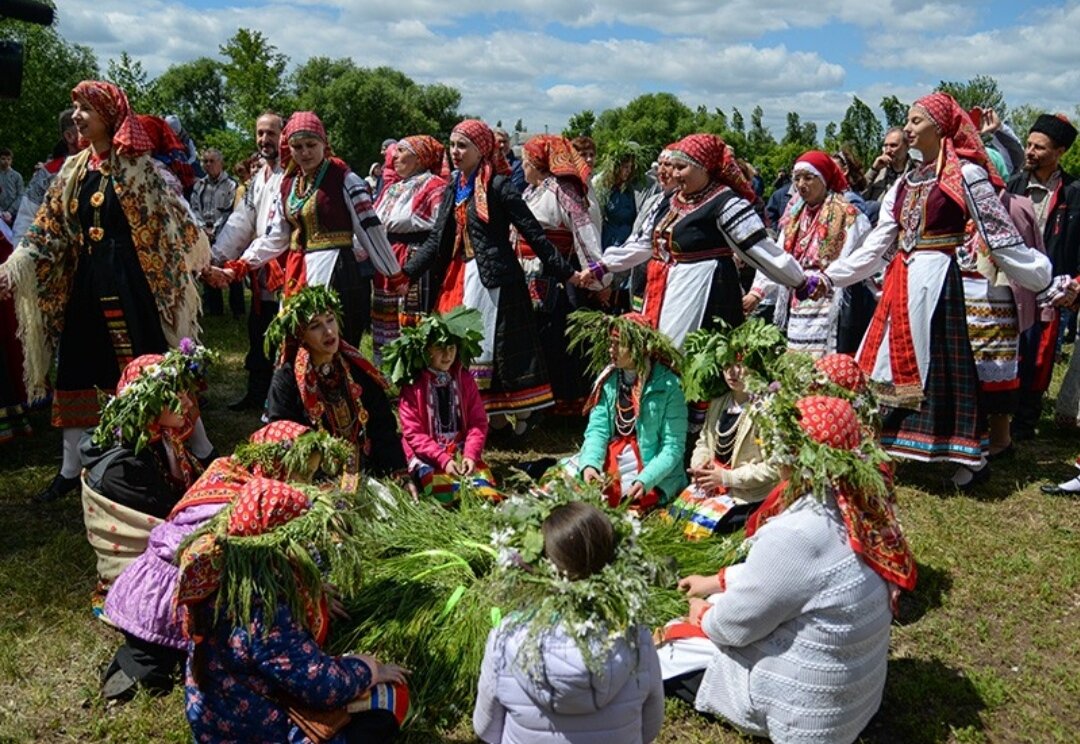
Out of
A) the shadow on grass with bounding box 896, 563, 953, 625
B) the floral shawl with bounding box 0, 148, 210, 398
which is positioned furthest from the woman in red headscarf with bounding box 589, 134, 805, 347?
the floral shawl with bounding box 0, 148, 210, 398

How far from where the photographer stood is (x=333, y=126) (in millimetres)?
42625

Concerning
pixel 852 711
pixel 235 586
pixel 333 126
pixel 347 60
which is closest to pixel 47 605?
pixel 235 586

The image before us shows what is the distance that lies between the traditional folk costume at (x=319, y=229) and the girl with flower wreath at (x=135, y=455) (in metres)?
1.93

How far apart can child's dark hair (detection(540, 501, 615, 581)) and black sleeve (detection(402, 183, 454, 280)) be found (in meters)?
3.59

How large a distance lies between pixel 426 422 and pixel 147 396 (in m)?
1.59

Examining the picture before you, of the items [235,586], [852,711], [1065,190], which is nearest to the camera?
[235,586]

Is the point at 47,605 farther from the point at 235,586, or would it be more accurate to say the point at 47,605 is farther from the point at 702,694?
the point at 702,694

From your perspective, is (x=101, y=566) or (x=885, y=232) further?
(x=885, y=232)

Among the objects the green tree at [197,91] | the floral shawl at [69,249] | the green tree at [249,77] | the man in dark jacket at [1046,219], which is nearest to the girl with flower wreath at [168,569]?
the floral shawl at [69,249]

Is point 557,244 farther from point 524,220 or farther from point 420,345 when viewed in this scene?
point 420,345

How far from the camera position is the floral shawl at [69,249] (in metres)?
4.68

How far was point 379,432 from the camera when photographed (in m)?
4.41

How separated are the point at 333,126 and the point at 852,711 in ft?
141

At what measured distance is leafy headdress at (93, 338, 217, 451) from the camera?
132 inches
